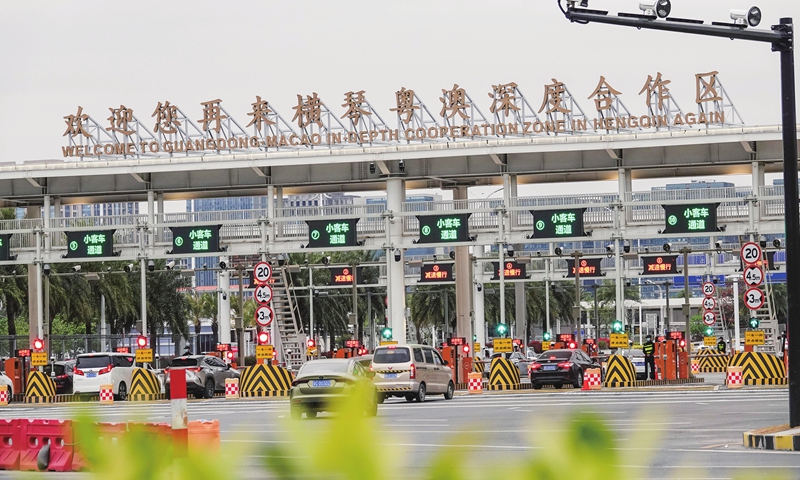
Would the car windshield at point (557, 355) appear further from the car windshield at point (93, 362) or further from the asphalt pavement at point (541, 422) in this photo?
the car windshield at point (93, 362)

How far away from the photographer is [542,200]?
145 feet

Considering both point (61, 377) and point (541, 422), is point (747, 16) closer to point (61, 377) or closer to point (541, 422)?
point (541, 422)

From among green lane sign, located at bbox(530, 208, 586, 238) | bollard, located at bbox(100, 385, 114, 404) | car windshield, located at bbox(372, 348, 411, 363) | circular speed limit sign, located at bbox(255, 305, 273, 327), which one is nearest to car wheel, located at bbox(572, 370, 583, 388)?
green lane sign, located at bbox(530, 208, 586, 238)

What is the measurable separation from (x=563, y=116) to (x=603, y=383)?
934cm

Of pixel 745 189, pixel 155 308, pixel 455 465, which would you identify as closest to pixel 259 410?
pixel 745 189

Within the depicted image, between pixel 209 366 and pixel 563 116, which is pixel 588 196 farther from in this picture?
pixel 209 366

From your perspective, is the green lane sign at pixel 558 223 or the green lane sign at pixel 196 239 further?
the green lane sign at pixel 196 239

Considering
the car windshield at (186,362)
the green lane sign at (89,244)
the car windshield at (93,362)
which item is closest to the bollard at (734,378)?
the car windshield at (186,362)

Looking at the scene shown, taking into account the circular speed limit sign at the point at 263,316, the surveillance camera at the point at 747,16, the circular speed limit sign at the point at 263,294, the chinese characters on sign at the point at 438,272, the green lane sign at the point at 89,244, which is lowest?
the circular speed limit sign at the point at 263,316

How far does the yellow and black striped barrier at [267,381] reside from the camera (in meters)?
35.4

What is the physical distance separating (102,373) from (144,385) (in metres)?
2.84

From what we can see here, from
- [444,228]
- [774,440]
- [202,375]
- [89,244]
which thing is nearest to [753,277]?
[444,228]

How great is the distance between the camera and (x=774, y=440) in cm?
1642

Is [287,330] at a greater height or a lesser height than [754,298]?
lesser
